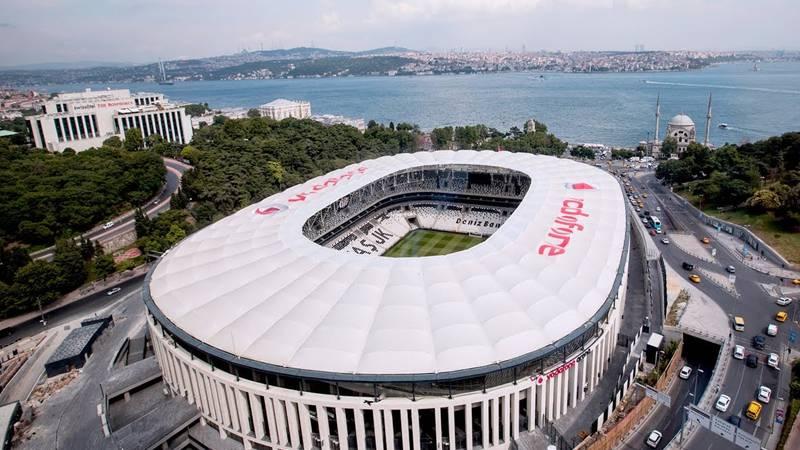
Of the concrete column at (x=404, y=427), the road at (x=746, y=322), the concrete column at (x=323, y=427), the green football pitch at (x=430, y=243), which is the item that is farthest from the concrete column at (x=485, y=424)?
the green football pitch at (x=430, y=243)

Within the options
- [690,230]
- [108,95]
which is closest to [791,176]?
[690,230]

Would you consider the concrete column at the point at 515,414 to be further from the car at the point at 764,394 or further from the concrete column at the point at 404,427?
the car at the point at 764,394

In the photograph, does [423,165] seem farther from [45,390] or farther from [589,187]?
[45,390]

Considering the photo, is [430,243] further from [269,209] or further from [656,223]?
[656,223]

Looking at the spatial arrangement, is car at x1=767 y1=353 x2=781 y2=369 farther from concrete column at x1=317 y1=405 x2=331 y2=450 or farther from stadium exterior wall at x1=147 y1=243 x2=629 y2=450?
concrete column at x1=317 y1=405 x2=331 y2=450

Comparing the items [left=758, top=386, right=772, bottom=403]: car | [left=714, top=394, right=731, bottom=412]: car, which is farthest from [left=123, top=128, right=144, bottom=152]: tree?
[left=758, top=386, right=772, bottom=403]: car

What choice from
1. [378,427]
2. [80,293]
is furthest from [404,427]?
[80,293]
